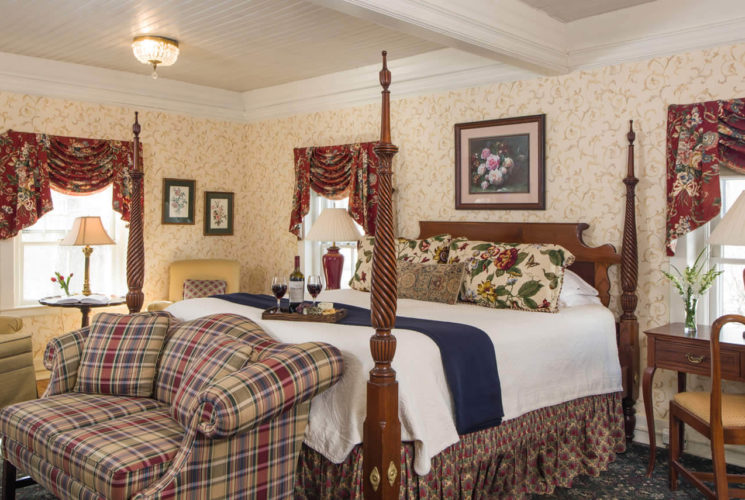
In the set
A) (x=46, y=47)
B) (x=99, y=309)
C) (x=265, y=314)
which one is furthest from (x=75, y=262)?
(x=265, y=314)

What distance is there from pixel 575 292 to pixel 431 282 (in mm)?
890

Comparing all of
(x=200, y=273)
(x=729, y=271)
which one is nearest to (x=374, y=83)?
(x=200, y=273)

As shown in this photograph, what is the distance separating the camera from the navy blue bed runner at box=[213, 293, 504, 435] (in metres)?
2.88

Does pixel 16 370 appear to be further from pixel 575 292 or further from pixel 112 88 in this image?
pixel 575 292

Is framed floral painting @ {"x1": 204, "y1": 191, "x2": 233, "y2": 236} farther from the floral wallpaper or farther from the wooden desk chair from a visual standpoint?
the wooden desk chair

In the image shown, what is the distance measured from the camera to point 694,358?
335cm

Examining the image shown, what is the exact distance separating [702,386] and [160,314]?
312 centimetres

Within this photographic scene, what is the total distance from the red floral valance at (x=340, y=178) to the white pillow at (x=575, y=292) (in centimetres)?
178

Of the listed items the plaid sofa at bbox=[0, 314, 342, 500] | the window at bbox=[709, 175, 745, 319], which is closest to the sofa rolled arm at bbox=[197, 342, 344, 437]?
the plaid sofa at bbox=[0, 314, 342, 500]

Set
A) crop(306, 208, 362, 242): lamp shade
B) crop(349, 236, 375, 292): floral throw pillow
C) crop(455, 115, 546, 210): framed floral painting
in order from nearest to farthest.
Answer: crop(455, 115, 546, 210): framed floral painting < crop(349, 236, 375, 292): floral throw pillow < crop(306, 208, 362, 242): lamp shade

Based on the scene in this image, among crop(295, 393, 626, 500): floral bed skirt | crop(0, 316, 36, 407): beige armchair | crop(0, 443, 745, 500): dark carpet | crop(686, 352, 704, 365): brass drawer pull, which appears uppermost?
crop(686, 352, 704, 365): brass drawer pull

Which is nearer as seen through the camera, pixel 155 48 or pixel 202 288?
pixel 155 48

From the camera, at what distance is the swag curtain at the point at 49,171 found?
17.2 feet

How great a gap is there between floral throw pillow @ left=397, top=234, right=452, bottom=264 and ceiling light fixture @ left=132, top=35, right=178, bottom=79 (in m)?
2.16
